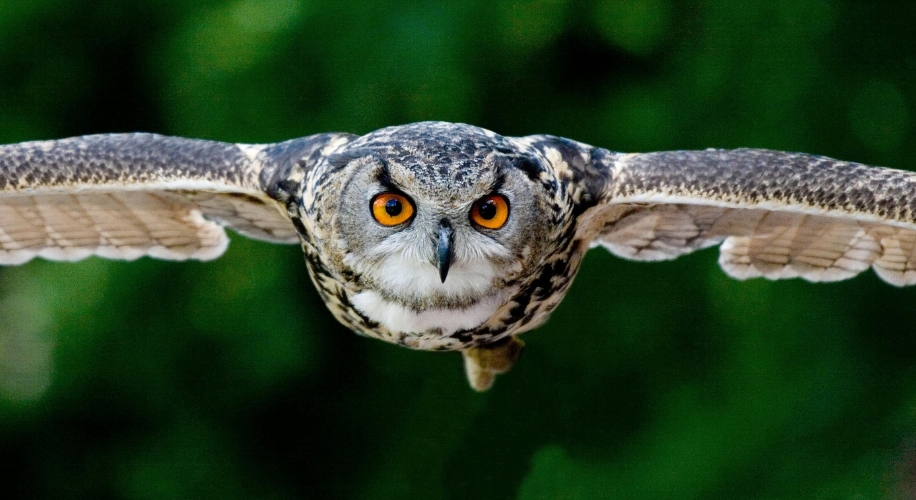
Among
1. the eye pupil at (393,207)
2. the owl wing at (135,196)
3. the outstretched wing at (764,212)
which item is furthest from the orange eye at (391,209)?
the outstretched wing at (764,212)

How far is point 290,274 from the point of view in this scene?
5695 millimetres

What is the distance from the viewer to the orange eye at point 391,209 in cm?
273

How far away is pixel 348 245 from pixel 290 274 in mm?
2913

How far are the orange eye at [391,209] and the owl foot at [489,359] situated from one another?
788mm

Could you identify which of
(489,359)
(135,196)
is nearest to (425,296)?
(489,359)

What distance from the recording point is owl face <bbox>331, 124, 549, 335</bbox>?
2.68m

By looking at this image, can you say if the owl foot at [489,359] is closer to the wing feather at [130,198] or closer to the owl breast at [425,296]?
the owl breast at [425,296]

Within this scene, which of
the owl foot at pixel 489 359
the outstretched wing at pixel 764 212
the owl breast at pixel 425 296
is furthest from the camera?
the owl foot at pixel 489 359

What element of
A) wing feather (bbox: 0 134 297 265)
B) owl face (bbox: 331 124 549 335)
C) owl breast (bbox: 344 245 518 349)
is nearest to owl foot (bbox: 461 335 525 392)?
owl breast (bbox: 344 245 518 349)

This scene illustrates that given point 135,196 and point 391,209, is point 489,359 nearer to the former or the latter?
point 391,209

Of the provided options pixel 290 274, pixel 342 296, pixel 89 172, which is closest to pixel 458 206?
pixel 342 296

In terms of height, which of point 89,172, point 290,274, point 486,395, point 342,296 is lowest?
point 486,395

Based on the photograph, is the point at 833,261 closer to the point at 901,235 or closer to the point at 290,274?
the point at 901,235

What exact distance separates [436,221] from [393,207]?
0.11 meters
